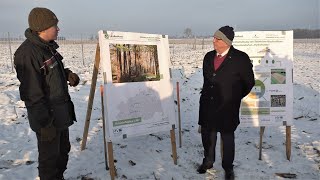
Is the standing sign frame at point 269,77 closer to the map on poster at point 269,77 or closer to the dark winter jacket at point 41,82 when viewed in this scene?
the map on poster at point 269,77

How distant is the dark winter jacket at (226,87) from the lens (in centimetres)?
455

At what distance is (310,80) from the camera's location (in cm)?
1301

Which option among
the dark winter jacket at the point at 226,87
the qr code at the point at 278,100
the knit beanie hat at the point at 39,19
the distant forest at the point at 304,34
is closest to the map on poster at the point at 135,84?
the dark winter jacket at the point at 226,87

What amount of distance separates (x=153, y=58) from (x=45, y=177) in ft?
8.21

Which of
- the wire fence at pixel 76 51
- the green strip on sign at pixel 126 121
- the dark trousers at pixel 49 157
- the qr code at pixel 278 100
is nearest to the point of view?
the dark trousers at pixel 49 157

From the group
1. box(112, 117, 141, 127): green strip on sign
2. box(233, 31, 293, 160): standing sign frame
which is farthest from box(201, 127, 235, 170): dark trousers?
box(112, 117, 141, 127): green strip on sign

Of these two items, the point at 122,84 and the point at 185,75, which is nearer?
the point at 122,84

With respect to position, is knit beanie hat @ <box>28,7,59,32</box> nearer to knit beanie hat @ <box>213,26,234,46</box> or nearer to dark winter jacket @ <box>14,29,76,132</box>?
dark winter jacket @ <box>14,29,76,132</box>

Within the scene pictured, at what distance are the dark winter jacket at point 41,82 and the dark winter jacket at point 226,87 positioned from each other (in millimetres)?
2157

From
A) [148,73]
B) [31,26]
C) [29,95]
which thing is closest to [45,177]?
[29,95]

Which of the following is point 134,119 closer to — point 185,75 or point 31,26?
point 31,26

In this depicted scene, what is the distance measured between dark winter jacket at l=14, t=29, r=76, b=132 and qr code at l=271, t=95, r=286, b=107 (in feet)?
12.0

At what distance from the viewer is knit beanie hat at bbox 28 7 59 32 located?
11.6 ft

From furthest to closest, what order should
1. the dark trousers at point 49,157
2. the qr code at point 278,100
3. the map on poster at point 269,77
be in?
the qr code at point 278,100 → the map on poster at point 269,77 → the dark trousers at point 49,157
